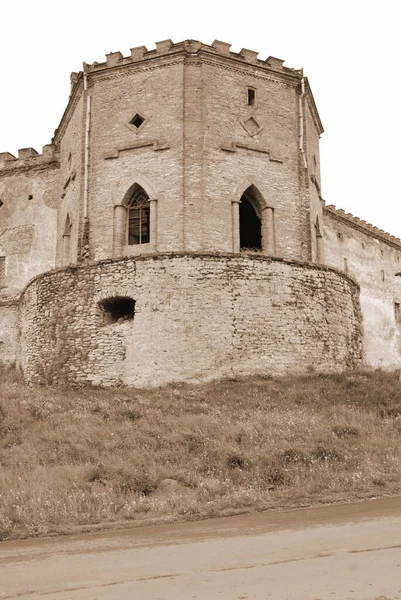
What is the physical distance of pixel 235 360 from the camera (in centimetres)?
1848

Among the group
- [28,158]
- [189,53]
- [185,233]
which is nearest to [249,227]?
[185,233]

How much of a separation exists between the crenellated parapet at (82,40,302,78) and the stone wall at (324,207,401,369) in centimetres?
820

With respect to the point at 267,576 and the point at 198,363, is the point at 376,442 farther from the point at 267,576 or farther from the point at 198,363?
the point at 267,576

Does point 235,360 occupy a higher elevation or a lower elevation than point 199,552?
higher

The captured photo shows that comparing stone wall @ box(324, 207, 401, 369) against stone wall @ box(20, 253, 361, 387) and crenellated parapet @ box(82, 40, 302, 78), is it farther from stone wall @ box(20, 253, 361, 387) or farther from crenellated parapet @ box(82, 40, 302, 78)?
stone wall @ box(20, 253, 361, 387)

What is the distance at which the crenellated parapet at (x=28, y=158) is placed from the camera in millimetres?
26734

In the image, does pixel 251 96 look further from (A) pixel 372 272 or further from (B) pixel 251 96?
(A) pixel 372 272

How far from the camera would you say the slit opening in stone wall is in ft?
64.0

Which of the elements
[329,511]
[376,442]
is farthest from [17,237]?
[329,511]

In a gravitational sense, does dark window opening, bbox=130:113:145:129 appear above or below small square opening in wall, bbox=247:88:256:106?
below

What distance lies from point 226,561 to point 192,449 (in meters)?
6.14

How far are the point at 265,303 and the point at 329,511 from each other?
9.90 m

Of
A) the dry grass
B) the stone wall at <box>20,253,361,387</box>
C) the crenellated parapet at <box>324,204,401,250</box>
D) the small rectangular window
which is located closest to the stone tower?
the stone wall at <box>20,253,361,387</box>

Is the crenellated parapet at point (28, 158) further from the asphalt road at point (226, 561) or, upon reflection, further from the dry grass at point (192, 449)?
the asphalt road at point (226, 561)
